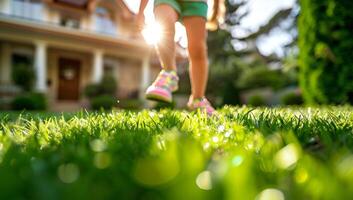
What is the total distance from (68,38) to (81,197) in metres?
16.4

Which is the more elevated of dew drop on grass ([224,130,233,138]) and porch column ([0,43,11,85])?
porch column ([0,43,11,85])

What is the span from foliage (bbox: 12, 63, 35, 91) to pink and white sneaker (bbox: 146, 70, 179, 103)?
1217 centimetres

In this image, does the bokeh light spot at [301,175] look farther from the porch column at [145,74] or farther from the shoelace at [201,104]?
the porch column at [145,74]

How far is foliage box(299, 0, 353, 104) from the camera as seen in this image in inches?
260

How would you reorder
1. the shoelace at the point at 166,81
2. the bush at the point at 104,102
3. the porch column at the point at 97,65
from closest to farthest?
the shoelace at the point at 166,81 < the bush at the point at 104,102 < the porch column at the point at 97,65

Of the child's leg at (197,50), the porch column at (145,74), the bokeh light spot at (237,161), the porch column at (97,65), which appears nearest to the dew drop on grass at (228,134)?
the bokeh light spot at (237,161)

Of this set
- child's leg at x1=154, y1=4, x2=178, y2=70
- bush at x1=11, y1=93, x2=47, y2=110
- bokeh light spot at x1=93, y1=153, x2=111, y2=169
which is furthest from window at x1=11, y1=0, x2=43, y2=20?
bokeh light spot at x1=93, y1=153, x2=111, y2=169

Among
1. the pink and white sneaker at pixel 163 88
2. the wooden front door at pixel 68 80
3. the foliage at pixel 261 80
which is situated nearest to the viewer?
the pink and white sneaker at pixel 163 88

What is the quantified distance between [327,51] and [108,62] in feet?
46.2

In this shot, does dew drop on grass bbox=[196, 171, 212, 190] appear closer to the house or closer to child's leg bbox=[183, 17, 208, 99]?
child's leg bbox=[183, 17, 208, 99]

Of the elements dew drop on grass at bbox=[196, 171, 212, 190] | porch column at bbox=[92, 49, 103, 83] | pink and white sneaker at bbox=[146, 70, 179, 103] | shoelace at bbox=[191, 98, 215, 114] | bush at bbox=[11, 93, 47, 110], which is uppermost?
porch column at bbox=[92, 49, 103, 83]

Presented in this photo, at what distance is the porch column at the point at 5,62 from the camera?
1520cm

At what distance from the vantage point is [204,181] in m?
0.49

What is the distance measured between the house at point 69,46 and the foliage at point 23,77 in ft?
1.58
